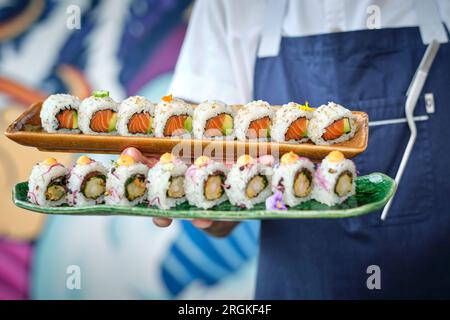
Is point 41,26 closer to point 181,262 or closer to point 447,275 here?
point 181,262

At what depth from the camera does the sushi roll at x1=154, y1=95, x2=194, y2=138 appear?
1725 mm

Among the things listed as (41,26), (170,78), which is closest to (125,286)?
(170,78)

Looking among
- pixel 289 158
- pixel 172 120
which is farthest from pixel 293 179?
pixel 172 120

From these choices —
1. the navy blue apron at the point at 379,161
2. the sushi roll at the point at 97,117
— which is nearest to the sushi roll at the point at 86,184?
the sushi roll at the point at 97,117

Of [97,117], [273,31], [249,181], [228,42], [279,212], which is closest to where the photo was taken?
[279,212]

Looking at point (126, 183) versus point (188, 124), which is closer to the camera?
point (126, 183)

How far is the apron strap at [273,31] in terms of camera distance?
222cm

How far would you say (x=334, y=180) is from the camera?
4.95 ft

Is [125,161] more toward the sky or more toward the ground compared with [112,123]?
more toward the ground

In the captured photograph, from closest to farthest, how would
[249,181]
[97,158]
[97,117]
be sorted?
[249,181], [97,117], [97,158]

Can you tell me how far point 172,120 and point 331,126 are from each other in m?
0.48

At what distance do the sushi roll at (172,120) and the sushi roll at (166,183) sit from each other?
111mm

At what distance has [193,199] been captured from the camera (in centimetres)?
159

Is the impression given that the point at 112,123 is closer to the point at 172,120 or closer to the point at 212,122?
the point at 172,120
